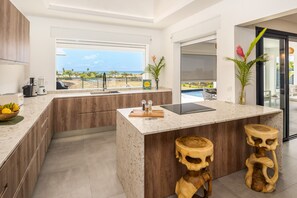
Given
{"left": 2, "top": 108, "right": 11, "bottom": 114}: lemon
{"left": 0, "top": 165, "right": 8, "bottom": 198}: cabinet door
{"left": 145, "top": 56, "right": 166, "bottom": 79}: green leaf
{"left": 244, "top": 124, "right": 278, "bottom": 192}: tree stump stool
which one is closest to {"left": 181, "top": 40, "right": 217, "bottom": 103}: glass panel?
{"left": 145, "top": 56, "right": 166, "bottom": 79}: green leaf

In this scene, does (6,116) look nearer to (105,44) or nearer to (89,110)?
(89,110)

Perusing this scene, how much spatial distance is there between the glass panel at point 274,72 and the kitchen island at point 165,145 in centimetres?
110

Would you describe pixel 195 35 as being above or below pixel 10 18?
above

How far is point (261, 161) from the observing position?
2023 millimetres

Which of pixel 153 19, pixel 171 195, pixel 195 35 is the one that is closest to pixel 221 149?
pixel 171 195

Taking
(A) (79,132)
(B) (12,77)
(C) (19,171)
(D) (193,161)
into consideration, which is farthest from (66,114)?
(D) (193,161)

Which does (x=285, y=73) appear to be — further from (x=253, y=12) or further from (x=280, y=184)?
(x=280, y=184)

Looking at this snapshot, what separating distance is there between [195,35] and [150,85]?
1.73 meters

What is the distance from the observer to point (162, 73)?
4809 millimetres

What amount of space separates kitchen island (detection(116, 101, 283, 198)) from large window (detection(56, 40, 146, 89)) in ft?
8.46

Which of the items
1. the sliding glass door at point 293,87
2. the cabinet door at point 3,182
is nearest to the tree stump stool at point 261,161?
the sliding glass door at point 293,87

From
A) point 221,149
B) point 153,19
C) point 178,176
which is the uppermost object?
point 153,19

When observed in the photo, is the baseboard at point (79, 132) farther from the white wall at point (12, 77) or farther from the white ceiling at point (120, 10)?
the white ceiling at point (120, 10)

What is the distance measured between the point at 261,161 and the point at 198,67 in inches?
120
